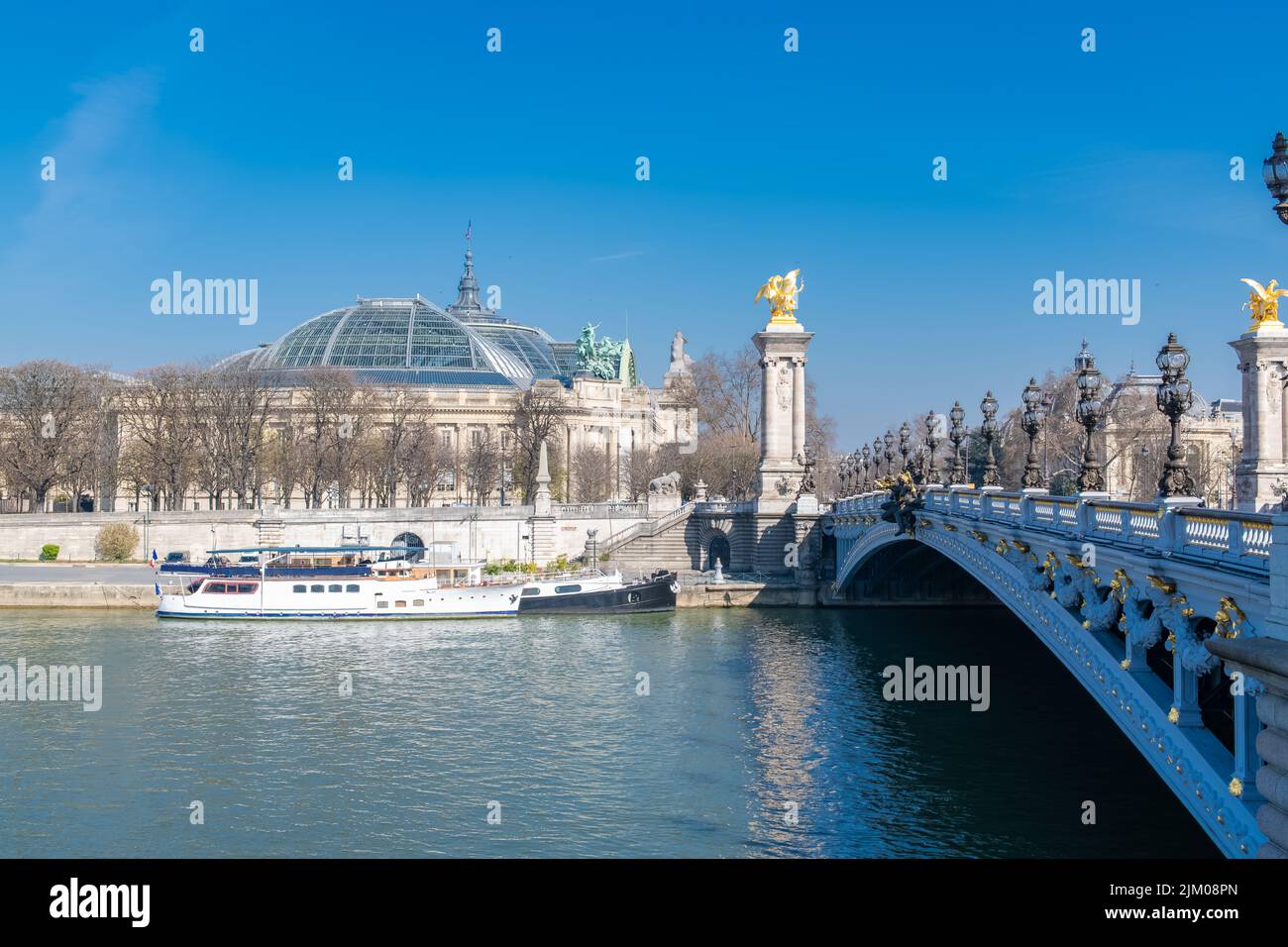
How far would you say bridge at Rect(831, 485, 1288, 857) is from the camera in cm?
1085

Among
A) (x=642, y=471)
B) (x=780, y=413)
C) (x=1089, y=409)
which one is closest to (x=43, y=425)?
(x=780, y=413)

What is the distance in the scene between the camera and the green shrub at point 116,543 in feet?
184

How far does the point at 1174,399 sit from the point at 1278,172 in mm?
5098

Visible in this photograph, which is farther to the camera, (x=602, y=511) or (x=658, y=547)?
(x=602, y=511)

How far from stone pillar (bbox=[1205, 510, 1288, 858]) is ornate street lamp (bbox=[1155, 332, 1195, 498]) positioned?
4.08 m

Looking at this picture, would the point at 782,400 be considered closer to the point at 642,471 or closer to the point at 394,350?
the point at 642,471

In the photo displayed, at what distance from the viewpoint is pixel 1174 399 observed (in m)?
14.0

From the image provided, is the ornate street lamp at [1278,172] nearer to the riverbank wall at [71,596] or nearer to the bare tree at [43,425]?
the riverbank wall at [71,596]

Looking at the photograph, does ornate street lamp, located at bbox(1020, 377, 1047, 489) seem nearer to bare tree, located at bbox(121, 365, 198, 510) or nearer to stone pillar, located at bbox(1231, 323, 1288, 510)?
stone pillar, located at bbox(1231, 323, 1288, 510)

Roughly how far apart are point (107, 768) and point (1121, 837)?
52.4 ft

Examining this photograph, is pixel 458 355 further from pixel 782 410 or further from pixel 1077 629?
pixel 1077 629

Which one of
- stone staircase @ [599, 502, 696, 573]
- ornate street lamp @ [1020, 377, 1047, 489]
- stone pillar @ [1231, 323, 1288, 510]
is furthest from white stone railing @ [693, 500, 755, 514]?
ornate street lamp @ [1020, 377, 1047, 489]
